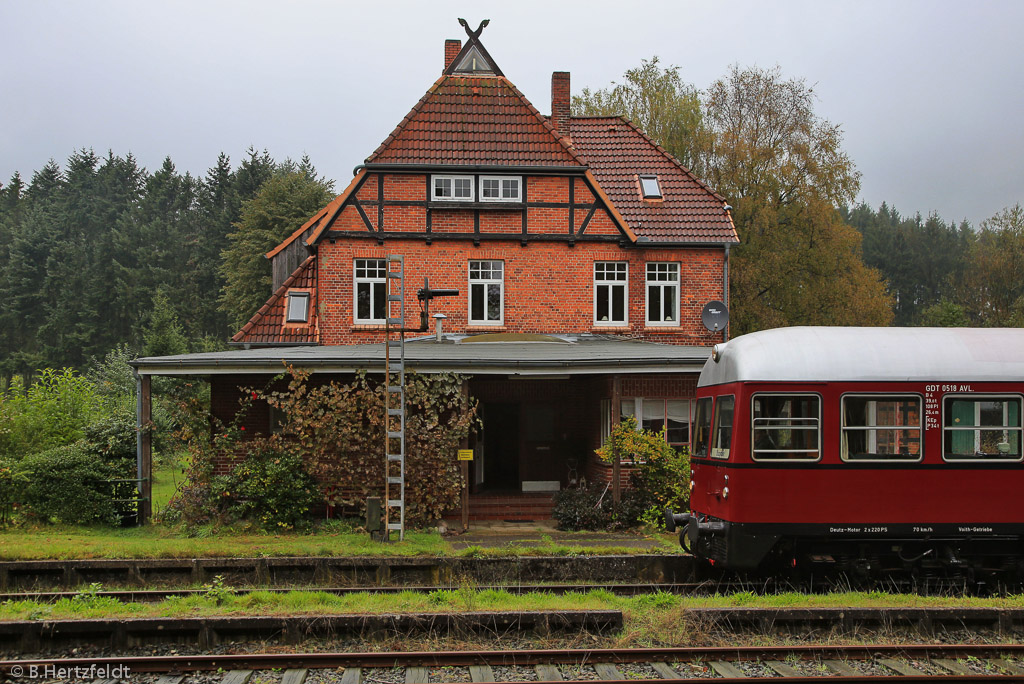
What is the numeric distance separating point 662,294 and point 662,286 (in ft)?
0.73

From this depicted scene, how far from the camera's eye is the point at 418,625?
26.9 ft

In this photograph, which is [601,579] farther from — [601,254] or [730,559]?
[601,254]

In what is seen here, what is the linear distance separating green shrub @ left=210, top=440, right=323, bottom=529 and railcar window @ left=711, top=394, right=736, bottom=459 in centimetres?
774

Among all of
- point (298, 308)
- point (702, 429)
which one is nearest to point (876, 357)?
point (702, 429)

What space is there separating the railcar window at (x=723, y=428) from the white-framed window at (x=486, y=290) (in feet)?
39.1

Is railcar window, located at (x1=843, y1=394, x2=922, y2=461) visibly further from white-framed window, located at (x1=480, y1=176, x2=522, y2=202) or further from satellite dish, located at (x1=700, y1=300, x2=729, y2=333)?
white-framed window, located at (x1=480, y1=176, x2=522, y2=202)

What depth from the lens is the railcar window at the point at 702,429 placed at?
1120 cm

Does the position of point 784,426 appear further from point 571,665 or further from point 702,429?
point 571,665

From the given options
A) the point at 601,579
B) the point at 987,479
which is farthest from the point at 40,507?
the point at 987,479

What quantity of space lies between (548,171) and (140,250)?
50200 millimetres

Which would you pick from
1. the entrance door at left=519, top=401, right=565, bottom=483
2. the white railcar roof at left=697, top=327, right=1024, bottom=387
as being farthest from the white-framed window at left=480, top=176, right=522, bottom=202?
the white railcar roof at left=697, top=327, right=1024, bottom=387

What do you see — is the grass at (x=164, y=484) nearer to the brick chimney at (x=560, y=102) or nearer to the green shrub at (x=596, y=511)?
the green shrub at (x=596, y=511)

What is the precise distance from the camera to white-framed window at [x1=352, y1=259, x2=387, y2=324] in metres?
22.1

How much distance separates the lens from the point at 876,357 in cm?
1023
